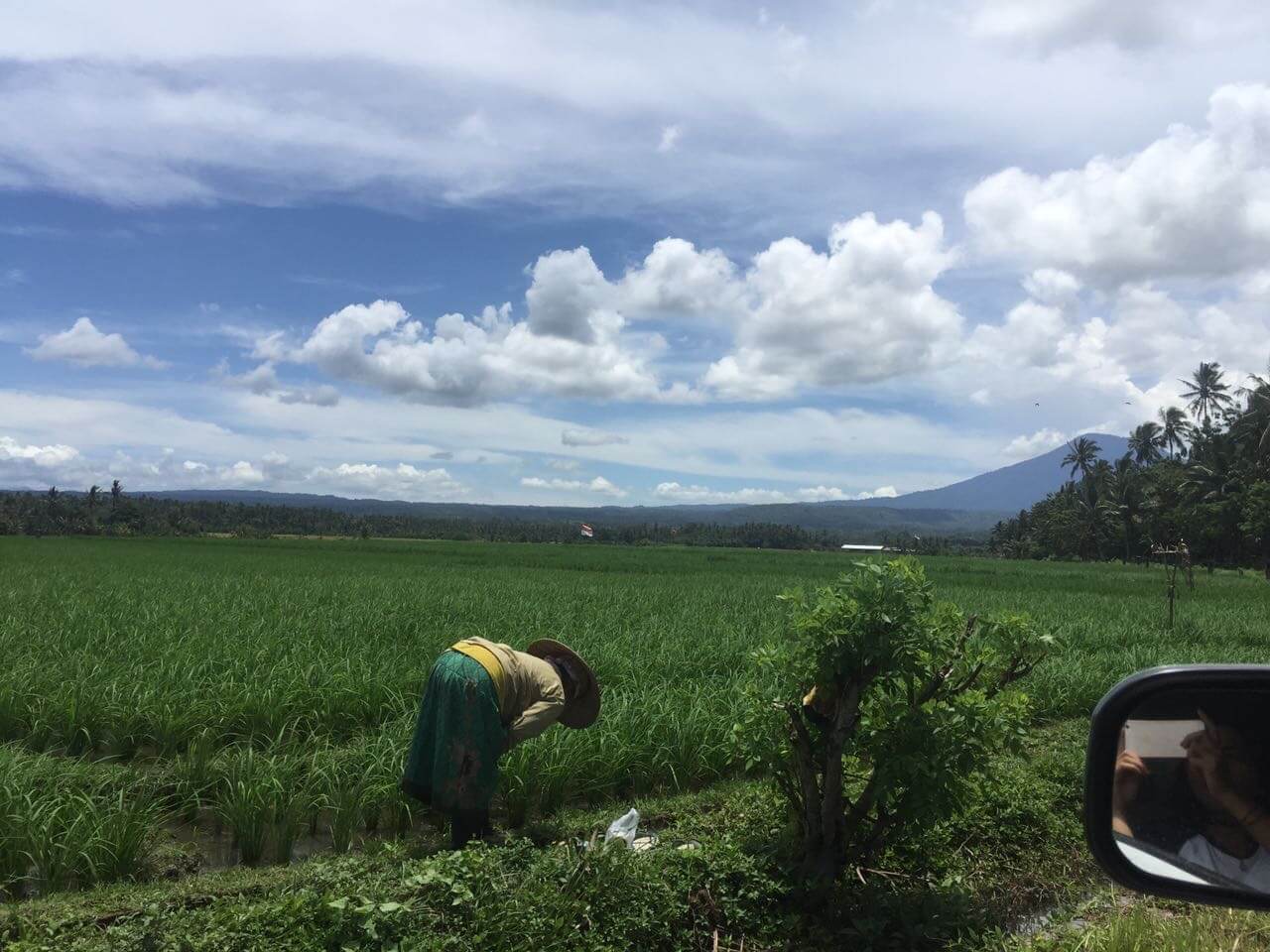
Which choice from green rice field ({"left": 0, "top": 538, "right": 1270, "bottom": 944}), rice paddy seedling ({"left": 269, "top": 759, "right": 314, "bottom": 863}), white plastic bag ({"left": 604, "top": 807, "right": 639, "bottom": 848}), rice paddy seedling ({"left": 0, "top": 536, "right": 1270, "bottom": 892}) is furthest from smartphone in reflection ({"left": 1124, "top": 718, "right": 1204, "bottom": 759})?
rice paddy seedling ({"left": 269, "top": 759, "right": 314, "bottom": 863})

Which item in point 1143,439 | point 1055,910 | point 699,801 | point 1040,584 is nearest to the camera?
point 1055,910

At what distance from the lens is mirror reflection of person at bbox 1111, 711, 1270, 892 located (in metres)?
1.44

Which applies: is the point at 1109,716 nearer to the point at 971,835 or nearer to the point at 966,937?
the point at 966,937

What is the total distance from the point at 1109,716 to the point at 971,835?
3.42m

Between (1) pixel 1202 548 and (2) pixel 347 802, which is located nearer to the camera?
(2) pixel 347 802

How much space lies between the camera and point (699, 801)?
16.5 feet

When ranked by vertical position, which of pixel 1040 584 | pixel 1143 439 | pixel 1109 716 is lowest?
pixel 1040 584

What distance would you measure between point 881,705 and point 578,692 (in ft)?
6.12

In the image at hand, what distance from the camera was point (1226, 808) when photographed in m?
1.47

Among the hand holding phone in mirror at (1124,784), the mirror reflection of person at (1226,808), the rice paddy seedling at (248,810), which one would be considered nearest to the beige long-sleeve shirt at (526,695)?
the rice paddy seedling at (248,810)

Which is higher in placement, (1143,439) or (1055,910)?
(1143,439)

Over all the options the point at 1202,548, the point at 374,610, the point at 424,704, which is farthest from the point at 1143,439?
the point at 424,704

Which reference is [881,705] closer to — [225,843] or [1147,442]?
[225,843]

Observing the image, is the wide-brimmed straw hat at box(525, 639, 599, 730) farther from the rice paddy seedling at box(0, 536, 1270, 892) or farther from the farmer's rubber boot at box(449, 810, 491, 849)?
the farmer's rubber boot at box(449, 810, 491, 849)
